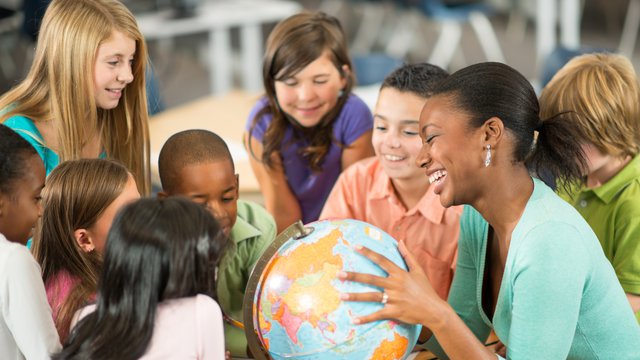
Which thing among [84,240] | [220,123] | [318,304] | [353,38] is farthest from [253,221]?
[353,38]

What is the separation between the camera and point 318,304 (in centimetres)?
201

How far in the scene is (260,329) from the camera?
2104mm

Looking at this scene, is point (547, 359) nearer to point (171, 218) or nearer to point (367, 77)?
point (171, 218)

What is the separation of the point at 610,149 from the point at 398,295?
1.01 meters

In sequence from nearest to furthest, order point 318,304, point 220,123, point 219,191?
point 318,304, point 219,191, point 220,123

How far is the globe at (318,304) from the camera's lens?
2.01 m

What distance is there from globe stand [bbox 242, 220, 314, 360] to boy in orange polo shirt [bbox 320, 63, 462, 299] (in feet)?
2.59

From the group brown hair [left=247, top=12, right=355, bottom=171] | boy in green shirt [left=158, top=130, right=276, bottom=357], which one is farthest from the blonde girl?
brown hair [left=247, top=12, right=355, bottom=171]

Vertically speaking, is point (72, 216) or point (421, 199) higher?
point (72, 216)

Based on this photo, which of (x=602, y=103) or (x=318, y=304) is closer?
(x=318, y=304)

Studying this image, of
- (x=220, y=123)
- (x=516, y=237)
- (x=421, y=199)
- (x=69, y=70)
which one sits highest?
(x=69, y=70)

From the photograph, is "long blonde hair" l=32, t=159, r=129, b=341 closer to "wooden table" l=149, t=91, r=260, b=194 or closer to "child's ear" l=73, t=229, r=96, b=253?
"child's ear" l=73, t=229, r=96, b=253

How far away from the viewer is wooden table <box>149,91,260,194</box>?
4129 millimetres

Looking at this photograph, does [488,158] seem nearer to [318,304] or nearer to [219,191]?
[318,304]
